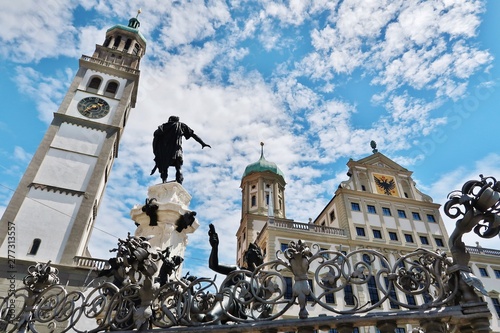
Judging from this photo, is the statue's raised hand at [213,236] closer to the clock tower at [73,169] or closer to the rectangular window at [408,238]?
the clock tower at [73,169]

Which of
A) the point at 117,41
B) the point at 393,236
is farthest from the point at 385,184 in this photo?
the point at 117,41

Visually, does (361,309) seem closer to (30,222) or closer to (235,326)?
(235,326)

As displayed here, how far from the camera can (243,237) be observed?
4162cm

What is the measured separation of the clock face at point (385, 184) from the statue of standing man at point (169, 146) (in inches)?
1145

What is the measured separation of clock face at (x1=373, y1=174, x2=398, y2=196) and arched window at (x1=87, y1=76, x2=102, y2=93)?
2988 centimetres

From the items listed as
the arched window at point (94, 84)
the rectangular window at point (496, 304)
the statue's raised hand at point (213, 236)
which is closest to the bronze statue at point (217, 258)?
the statue's raised hand at point (213, 236)

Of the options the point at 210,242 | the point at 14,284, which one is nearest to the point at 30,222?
the point at 14,284

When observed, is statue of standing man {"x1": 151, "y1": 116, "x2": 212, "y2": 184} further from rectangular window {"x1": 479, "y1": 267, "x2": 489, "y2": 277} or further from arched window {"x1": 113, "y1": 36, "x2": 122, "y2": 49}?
arched window {"x1": 113, "y1": 36, "x2": 122, "y2": 49}

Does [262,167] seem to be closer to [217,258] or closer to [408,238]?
[408,238]

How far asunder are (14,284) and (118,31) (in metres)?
31.4

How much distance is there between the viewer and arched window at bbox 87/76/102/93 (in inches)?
1213

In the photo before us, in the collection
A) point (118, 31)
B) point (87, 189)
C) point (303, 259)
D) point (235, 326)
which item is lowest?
point (235, 326)

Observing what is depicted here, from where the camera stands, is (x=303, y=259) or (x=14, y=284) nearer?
(x=303, y=259)

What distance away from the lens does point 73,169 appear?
2447cm
